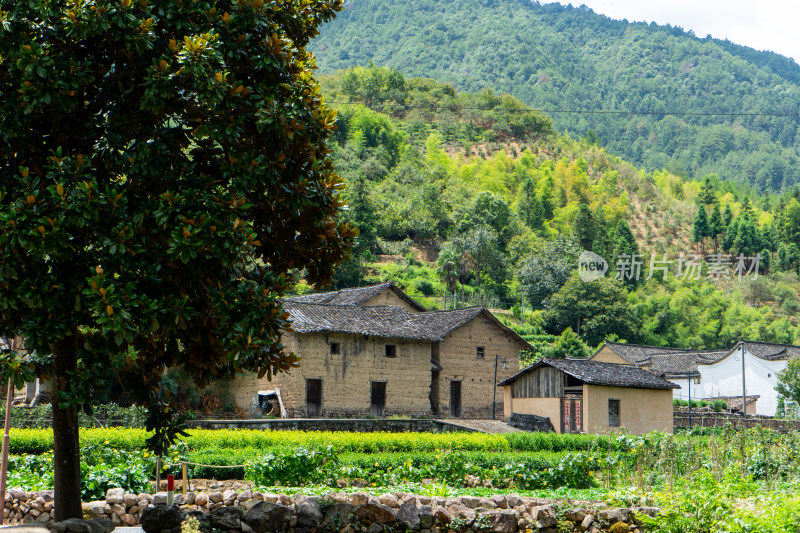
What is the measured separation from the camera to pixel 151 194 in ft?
29.6

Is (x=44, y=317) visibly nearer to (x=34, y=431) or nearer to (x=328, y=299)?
(x=34, y=431)

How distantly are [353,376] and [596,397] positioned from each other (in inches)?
418

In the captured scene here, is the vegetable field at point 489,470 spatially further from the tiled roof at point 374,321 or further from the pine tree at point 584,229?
the pine tree at point 584,229

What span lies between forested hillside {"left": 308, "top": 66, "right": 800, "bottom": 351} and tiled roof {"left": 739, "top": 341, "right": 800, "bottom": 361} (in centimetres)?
1306

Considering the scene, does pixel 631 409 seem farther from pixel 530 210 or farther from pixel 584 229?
pixel 530 210

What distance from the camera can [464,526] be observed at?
10562mm

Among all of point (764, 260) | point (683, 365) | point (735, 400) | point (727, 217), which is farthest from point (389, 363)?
point (727, 217)

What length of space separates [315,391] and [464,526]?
2423 centimetres

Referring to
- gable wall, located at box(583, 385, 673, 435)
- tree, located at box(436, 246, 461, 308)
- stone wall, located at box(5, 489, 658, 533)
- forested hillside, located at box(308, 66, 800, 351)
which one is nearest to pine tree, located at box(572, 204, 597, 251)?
forested hillside, located at box(308, 66, 800, 351)

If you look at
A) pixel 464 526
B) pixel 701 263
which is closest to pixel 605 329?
pixel 701 263

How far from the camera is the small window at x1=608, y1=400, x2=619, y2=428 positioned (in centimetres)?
3138

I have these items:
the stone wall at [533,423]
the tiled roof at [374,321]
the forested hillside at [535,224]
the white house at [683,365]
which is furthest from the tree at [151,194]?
the white house at [683,365]

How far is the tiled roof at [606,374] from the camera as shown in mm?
30859

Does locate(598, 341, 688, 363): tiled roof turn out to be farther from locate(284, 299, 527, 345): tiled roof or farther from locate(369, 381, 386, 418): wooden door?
locate(369, 381, 386, 418): wooden door
